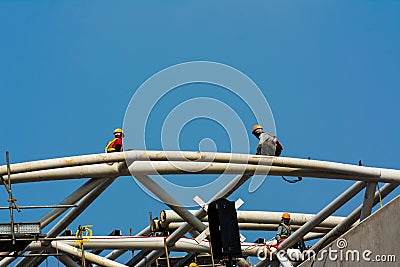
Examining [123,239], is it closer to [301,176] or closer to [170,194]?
[170,194]

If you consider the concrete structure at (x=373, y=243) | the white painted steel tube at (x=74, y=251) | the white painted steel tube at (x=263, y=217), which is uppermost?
the white painted steel tube at (x=263, y=217)

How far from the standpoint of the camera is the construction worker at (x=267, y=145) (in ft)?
130

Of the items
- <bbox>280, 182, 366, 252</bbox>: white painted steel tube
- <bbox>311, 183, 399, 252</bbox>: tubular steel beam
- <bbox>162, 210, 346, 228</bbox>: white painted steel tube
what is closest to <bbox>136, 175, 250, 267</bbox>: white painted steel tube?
<bbox>162, 210, 346, 228</bbox>: white painted steel tube

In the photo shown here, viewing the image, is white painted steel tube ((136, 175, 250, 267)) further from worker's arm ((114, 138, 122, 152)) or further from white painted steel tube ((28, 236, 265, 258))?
worker's arm ((114, 138, 122, 152))

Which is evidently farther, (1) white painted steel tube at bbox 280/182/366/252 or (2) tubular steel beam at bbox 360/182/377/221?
(1) white painted steel tube at bbox 280/182/366/252

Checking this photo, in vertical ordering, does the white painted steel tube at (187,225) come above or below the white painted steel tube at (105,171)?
above

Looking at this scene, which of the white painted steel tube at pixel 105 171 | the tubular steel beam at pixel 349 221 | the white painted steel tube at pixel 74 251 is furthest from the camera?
the tubular steel beam at pixel 349 221

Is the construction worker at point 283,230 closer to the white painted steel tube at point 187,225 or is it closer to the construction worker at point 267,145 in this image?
the white painted steel tube at point 187,225

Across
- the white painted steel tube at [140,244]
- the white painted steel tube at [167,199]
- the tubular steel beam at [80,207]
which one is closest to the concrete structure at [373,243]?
the white painted steel tube at [167,199]

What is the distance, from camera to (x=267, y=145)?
39.7 m

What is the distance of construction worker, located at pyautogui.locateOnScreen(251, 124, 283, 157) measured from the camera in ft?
130

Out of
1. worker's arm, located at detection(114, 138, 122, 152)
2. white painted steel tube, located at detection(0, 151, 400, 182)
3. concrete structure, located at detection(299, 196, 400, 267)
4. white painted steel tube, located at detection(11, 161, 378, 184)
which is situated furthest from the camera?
worker's arm, located at detection(114, 138, 122, 152)

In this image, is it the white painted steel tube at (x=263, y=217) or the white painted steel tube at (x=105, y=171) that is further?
the white painted steel tube at (x=263, y=217)

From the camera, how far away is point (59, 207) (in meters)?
37.1
